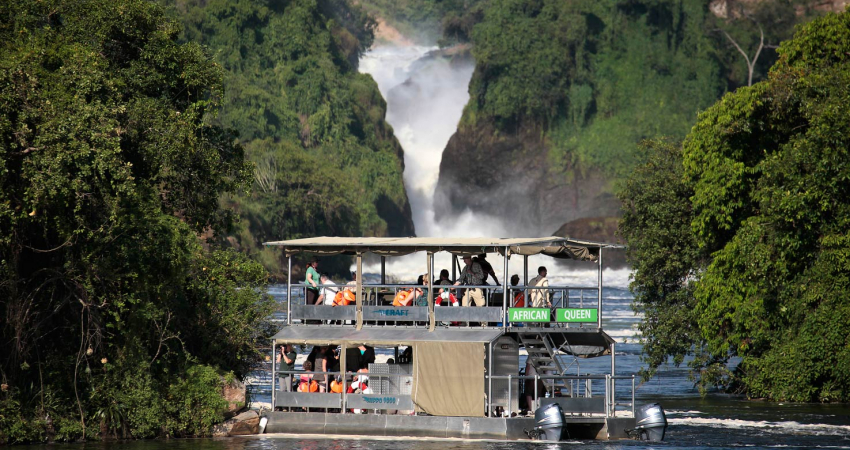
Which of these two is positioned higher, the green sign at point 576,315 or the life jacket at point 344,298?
the life jacket at point 344,298

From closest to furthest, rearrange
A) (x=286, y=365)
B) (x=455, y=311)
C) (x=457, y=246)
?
(x=457, y=246) < (x=455, y=311) < (x=286, y=365)

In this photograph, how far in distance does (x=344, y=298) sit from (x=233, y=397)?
3.68 m

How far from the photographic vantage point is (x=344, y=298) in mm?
29391

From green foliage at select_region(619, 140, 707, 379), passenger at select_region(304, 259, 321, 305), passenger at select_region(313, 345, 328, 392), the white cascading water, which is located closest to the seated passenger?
passenger at select_region(304, 259, 321, 305)

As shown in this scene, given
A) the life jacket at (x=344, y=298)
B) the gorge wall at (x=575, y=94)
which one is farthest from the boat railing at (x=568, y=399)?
the gorge wall at (x=575, y=94)

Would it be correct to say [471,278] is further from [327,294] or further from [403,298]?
[327,294]

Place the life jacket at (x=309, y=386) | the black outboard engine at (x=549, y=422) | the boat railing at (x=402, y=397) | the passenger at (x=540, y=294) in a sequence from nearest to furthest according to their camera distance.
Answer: the black outboard engine at (x=549, y=422)
the boat railing at (x=402, y=397)
the passenger at (x=540, y=294)
the life jacket at (x=309, y=386)

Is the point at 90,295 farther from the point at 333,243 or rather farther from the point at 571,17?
Result: the point at 571,17

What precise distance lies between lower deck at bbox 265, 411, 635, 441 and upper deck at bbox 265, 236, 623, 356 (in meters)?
1.80

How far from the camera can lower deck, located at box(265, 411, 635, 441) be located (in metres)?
27.1

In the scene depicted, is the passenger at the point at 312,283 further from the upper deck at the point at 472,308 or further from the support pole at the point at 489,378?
the support pole at the point at 489,378

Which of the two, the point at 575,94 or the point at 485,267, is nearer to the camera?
the point at 485,267

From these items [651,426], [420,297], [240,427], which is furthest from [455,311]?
[240,427]

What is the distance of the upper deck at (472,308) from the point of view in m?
27.5
